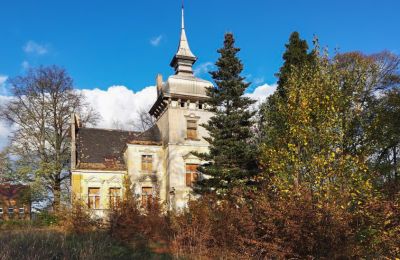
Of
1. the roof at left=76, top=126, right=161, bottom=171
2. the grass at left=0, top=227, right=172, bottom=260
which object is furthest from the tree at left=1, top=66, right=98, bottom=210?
the grass at left=0, top=227, right=172, bottom=260

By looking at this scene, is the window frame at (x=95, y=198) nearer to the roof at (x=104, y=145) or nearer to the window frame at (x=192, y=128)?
the roof at (x=104, y=145)

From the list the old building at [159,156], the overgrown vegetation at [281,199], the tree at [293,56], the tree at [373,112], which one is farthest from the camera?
the old building at [159,156]

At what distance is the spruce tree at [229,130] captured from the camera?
18.9 metres

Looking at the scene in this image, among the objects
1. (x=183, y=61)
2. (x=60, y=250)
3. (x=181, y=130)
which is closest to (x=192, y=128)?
(x=181, y=130)

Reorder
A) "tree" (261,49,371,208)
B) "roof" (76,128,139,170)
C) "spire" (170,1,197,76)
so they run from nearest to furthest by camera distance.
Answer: "tree" (261,49,371,208) < "roof" (76,128,139,170) < "spire" (170,1,197,76)

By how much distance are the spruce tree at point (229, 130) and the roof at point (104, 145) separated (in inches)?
375

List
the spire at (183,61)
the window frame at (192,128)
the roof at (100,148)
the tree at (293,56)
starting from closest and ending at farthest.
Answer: the tree at (293,56) < the roof at (100,148) < the window frame at (192,128) < the spire at (183,61)

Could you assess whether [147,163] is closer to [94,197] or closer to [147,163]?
[147,163]

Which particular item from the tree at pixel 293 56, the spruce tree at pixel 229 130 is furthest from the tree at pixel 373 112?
the spruce tree at pixel 229 130

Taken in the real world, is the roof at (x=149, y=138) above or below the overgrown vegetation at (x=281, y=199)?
above

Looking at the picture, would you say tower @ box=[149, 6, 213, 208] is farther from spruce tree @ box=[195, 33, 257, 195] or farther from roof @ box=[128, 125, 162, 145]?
spruce tree @ box=[195, 33, 257, 195]

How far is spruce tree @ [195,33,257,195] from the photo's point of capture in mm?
18938

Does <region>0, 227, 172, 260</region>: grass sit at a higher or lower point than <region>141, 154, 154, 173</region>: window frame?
lower

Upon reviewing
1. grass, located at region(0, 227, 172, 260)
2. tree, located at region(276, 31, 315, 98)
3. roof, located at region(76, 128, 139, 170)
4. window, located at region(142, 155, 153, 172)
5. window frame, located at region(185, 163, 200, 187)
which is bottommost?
grass, located at region(0, 227, 172, 260)
